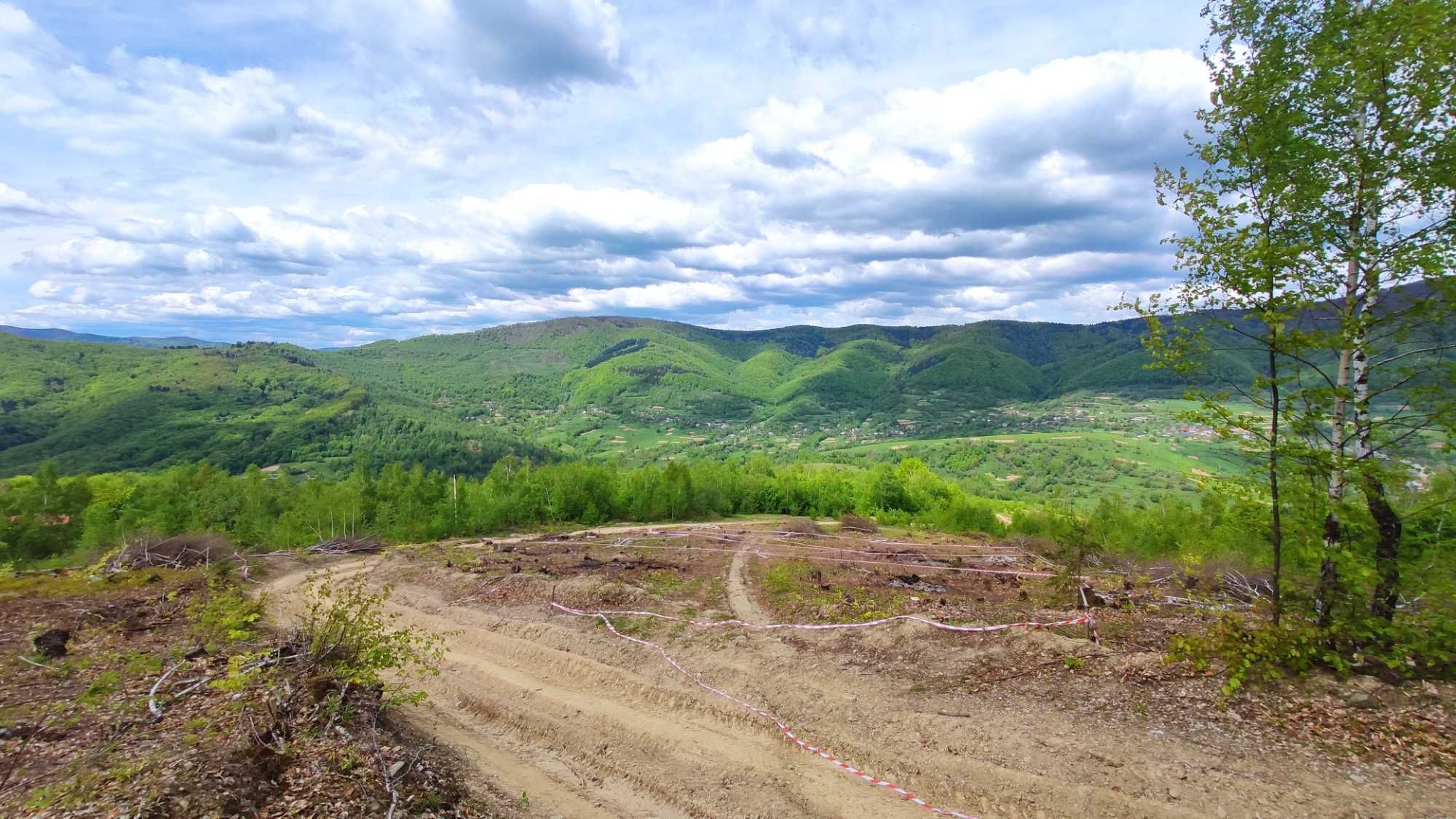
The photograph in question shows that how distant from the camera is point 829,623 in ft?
56.4

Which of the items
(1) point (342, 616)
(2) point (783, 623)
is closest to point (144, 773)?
(1) point (342, 616)

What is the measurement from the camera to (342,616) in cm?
1035

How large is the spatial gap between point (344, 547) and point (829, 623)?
3521cm

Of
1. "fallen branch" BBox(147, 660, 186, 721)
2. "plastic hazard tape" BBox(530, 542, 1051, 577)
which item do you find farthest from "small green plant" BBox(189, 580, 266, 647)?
"plastic hazard tape" BBox(530, 542, 1051, 577)

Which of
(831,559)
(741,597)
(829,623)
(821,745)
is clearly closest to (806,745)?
(821,745)

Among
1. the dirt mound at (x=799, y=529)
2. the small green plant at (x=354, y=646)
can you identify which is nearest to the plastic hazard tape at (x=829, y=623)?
the small green plant at (x=354, y=646)

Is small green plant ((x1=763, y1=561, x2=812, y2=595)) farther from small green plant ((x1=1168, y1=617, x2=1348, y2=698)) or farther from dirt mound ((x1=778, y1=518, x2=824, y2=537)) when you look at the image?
dirt mound ((x1=778, y1=518, x2=824, y2=537))

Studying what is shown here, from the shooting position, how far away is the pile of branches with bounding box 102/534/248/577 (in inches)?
1017

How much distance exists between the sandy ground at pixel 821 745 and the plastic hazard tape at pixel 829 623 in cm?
62

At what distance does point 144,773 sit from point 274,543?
135 feet

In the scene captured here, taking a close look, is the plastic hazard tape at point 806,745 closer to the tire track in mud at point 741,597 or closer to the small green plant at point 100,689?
the tire track in mud at point 741,597

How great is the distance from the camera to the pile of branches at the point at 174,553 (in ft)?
84.8

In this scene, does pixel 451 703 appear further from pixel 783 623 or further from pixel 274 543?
pixel 274 543

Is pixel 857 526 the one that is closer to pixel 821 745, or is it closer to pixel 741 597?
pixel 741 597
